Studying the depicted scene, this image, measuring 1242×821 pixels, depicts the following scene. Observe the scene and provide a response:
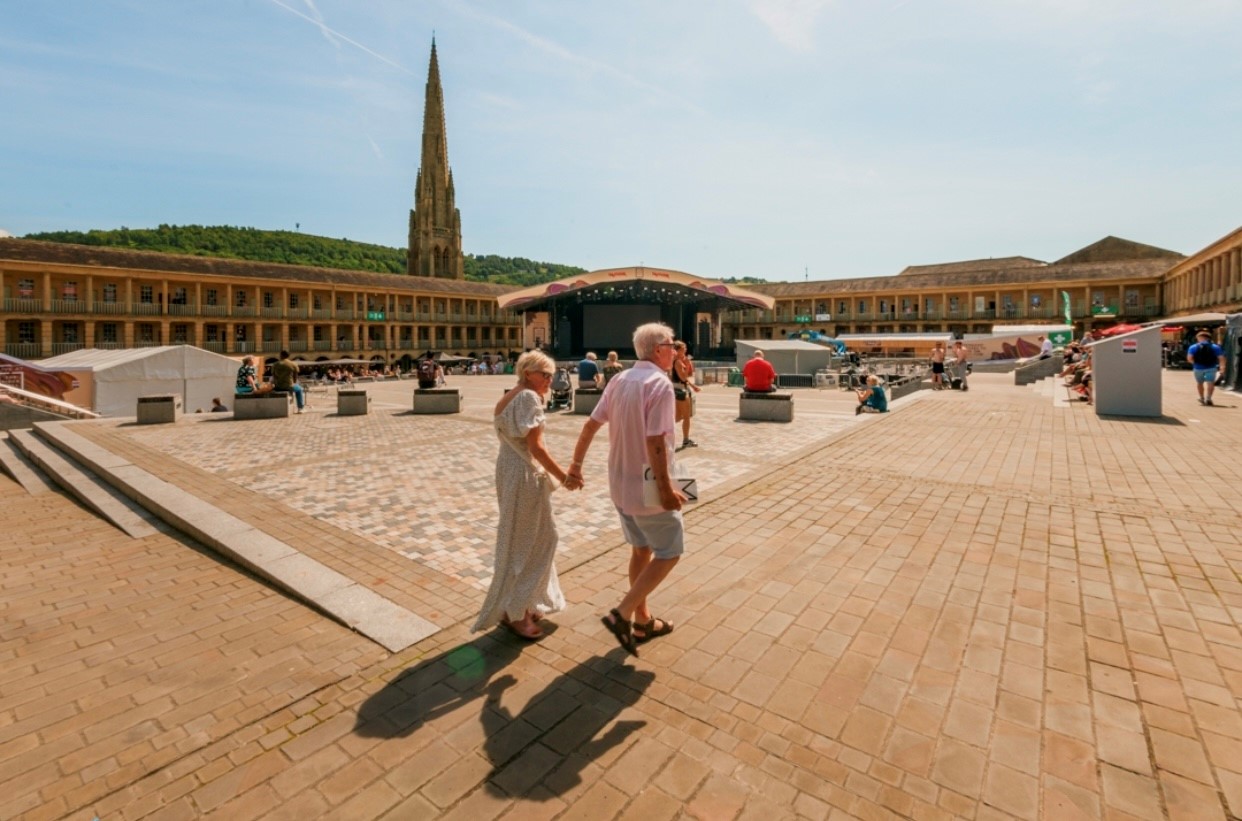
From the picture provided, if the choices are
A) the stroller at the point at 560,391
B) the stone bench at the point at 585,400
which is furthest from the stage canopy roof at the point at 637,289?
the stone bench at the point at 585,400

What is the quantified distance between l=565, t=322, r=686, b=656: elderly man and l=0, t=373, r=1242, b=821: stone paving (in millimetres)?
267

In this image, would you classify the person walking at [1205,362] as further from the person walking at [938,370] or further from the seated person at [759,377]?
the seated person at [759,377]

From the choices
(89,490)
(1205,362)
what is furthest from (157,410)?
(1205,362)

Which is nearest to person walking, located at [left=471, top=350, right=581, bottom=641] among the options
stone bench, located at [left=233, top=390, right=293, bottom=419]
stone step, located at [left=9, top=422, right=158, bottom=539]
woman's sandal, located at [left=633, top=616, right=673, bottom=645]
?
woman's sandal, located at [left=633, top=616, right=673, bottom=645]

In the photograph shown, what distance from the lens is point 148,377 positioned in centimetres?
2017

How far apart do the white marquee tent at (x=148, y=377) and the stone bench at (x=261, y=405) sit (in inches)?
334

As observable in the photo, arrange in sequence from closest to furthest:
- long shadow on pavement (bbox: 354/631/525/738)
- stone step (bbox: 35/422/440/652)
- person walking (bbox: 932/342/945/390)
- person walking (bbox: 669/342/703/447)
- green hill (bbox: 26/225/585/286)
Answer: long shadow on pavement (bbox: 354/631/525/738)
stone step (bbox: 35/422/440/652)
person walking (bbox: 669/342/703/447)
person walking (bbox: 932/342/945/390)
green hill (bbox: 26/225/585/286)

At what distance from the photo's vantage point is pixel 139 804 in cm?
218

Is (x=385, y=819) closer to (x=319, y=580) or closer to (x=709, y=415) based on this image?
(x=319, y=580)

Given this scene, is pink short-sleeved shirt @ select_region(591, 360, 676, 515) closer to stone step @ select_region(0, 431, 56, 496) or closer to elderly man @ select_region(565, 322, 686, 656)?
elderly man @ select_region(565, 322, 686, 656)

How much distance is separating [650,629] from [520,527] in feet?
3.07

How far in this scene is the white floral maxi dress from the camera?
3.16m

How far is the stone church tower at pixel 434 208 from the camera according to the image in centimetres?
7606

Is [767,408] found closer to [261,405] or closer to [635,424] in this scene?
[635,424]
